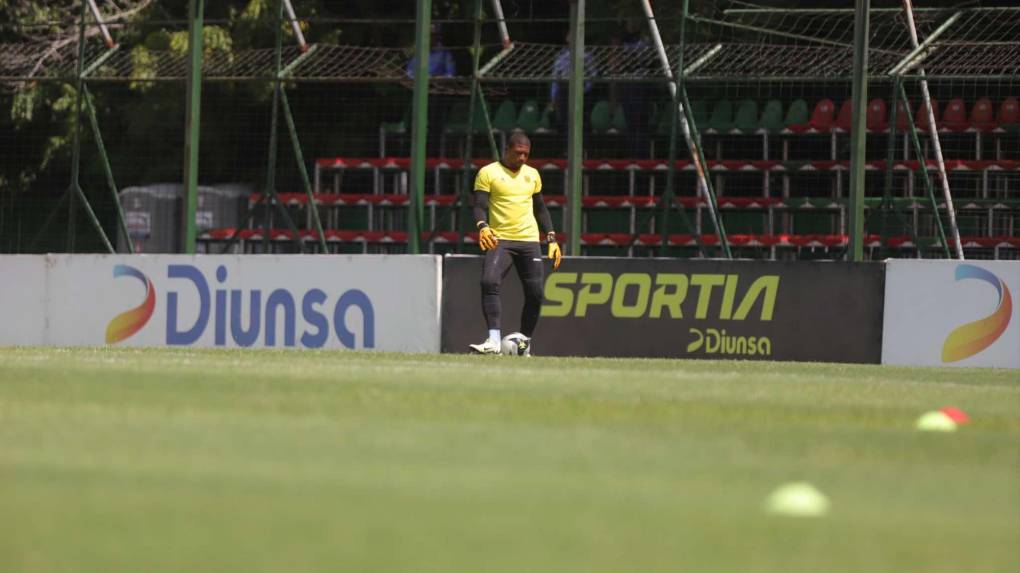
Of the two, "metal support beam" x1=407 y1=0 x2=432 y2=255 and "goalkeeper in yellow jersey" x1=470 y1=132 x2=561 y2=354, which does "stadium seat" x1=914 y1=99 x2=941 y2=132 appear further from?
"goalkeeper in yellow jersey" x1=470 y1=132 x2=561 y2=354

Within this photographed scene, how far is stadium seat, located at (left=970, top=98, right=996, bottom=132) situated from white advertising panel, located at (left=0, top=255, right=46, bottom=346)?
36.0 ft

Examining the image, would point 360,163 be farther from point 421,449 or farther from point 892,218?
point 421,449

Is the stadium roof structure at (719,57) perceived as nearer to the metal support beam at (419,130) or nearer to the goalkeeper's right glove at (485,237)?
the metal support beam at (419,130)

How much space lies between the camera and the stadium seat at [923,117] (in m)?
20.9

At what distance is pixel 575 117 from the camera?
1870cm

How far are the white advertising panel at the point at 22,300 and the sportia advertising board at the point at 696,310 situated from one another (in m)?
4.58

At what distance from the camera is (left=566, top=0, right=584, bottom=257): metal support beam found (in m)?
18.5

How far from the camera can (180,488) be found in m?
5.63

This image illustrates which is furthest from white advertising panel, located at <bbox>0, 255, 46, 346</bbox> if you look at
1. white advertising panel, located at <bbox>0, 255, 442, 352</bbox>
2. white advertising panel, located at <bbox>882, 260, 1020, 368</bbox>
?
white advertising panel, located at <bbox>882, 260, 1020, 368</bbox>

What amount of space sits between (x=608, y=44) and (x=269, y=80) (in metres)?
4.30

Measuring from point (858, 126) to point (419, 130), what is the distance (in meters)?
4.72

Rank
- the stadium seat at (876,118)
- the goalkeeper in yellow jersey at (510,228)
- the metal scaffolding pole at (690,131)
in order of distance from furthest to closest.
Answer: the stadium seat at (876,118), the metal scaffolding pole at (690,131), the goalkeeper in yellow jersey at (510,228)

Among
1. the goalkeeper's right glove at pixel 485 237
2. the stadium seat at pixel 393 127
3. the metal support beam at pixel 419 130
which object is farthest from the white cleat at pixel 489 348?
the stadium seat at pixel 393 127

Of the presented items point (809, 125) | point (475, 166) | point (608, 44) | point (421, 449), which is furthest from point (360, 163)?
point (421, 449)
